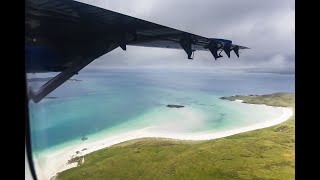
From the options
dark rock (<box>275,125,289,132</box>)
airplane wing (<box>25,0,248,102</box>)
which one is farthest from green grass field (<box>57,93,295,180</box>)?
airplane wing (<box>25,0,248,102</box>)

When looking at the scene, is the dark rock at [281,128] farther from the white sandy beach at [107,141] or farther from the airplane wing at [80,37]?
the airplane wing at [80,37]

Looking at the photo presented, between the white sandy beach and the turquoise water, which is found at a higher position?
the turquoise water

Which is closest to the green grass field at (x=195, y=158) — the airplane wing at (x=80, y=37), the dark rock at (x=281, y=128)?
the dark rock at (x=281, y=128)

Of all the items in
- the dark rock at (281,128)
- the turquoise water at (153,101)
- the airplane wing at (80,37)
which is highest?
the airplane wing at (80,37)

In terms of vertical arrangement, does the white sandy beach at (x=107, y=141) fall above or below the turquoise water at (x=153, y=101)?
below

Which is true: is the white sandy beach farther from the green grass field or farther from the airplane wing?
the airplane wing
